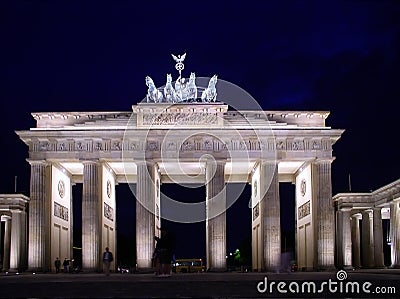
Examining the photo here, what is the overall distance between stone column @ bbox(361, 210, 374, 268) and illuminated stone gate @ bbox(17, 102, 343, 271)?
15.2 m

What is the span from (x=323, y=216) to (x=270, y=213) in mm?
4254

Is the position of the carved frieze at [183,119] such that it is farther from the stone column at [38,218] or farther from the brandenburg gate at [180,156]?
the stone column at [38,218]

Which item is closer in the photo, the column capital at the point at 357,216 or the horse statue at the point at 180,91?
the horse statue at the point at 180,91

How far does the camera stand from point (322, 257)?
194 ft

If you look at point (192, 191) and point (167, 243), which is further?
point (192, 191)

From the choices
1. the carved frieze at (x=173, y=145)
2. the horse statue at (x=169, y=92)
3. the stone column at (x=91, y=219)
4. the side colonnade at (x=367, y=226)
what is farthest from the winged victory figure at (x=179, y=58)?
the side colonnade at (x=367, y=226)

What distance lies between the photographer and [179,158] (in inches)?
2345

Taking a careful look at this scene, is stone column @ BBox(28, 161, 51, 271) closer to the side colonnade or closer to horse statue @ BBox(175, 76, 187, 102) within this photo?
horse statue @ BBox(175, 76, 187, 102)

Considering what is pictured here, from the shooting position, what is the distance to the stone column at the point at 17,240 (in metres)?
64.7

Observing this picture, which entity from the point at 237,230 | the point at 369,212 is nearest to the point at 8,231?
the point at 369,212

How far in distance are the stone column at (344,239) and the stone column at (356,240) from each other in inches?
254

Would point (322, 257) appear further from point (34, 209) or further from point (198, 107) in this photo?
point (34, 209)

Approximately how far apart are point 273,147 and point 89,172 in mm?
15004

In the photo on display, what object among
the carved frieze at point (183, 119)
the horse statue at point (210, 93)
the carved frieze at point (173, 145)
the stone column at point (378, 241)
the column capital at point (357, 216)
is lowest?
the stone column at point (378, 241)
